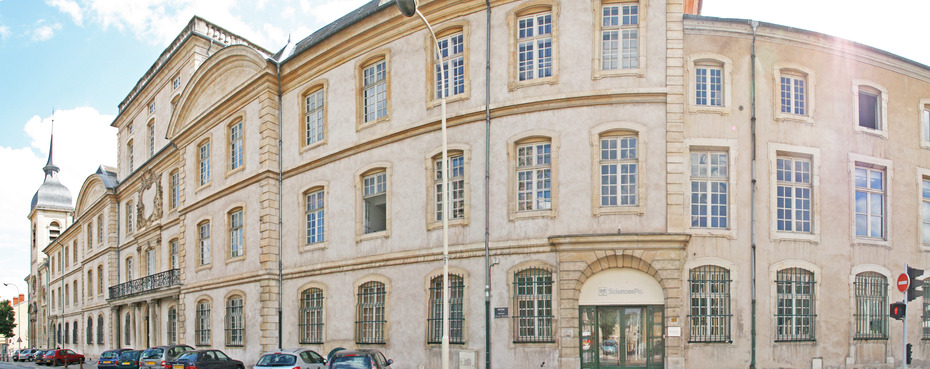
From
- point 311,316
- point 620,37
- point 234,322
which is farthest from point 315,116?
point 620,37

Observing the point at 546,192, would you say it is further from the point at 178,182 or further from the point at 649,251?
the point at 178,182

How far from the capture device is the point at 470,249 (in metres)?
20.7

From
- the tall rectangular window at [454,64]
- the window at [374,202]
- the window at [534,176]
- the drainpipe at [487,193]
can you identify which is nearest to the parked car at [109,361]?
the window at [374,202]

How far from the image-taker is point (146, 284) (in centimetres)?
4022

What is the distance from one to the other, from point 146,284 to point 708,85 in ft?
107

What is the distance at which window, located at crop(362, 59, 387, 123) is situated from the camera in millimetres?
24250

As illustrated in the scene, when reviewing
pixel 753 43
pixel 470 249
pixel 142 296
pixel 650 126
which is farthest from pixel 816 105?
pixel 142 296

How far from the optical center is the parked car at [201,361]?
24016mm

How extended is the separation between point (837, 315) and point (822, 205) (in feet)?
9.83

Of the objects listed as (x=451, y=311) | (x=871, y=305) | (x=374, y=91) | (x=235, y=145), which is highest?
(x=374, y=91)

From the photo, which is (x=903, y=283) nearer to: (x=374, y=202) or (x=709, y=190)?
(x=709, y=190)

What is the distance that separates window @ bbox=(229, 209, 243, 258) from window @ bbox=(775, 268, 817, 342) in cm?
2040

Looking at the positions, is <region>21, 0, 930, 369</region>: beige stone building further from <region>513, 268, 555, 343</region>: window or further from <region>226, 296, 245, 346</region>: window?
<region>226, 296, 245, 346</region>: window

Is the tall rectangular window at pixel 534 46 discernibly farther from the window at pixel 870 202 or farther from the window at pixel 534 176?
the window at pixel 870 202
